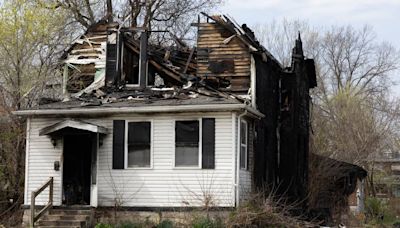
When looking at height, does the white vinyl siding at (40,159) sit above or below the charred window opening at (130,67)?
below

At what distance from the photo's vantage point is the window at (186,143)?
833 inches

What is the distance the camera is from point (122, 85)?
82.1 feet

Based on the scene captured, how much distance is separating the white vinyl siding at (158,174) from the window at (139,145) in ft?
0.62

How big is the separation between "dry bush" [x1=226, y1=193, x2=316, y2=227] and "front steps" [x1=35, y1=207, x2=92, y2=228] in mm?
4498

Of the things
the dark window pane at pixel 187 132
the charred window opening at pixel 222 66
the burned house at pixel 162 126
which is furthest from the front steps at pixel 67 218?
the charred window opening at pixel 222 66

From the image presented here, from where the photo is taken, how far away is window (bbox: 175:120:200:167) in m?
21.2

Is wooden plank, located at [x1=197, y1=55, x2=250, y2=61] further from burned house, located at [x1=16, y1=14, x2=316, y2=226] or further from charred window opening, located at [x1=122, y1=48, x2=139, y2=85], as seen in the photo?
charred window opening, located at [x1=122, y1=48, x2=139, y2=85]

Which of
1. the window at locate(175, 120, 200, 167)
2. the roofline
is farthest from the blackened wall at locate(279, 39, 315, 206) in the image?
the window at locate(175, 120, 200, 167)

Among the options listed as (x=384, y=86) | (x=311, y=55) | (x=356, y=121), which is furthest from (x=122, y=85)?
(x=384, y=86)

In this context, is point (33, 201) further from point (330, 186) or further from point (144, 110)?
point (330, 186)

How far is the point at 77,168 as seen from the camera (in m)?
22.9

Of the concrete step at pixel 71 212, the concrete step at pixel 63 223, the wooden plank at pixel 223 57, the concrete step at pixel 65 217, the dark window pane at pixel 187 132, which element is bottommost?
the concrete step at pixel 63 223

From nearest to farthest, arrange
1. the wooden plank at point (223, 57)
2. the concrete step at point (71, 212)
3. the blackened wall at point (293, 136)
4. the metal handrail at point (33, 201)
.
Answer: the metal handrail at point (33, 201) → the concrete step at point (71, 212) → the wooden plank at point (223, 57) → the blackened wall at point (293, 136)

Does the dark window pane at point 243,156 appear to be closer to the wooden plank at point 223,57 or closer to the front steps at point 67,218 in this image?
the wooden plank at point 223,57
